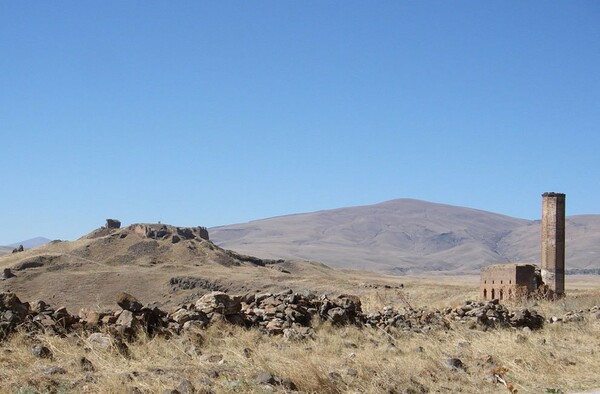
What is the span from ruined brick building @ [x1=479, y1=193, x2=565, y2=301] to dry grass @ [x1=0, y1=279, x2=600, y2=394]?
15866 mm

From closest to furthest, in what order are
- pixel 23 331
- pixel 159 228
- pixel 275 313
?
pixel 23 331 → pixel 275 313 → pixel 159 228

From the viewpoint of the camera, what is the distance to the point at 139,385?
7.10 meters

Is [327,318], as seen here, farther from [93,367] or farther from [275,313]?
[93,367]

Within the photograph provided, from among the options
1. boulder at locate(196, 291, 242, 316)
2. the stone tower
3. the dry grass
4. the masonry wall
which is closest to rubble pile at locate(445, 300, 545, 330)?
the dry grass

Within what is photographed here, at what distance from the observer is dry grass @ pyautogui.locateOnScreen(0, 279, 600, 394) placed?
7371 mm

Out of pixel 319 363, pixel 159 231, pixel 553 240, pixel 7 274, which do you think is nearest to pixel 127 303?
pixel 319 363

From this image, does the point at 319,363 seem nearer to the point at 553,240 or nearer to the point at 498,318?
the point at 498,318

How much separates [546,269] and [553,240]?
1400mm

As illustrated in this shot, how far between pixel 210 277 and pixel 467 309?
33184 millimetres

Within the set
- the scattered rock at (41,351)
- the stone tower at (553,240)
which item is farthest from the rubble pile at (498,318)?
the stone tower at (553,240)

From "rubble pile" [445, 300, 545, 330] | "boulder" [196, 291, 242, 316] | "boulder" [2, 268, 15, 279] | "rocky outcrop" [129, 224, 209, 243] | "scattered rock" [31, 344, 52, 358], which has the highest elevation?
"rocky outcrop" [129, 224, 209, 243]

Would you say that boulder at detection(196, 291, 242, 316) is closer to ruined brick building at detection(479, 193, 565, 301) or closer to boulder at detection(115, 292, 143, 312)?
boulder at detection(115, 292, 143, 312)

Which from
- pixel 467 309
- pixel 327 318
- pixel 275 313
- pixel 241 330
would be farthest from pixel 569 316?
pixel 241 330

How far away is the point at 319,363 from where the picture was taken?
902 centimetres
